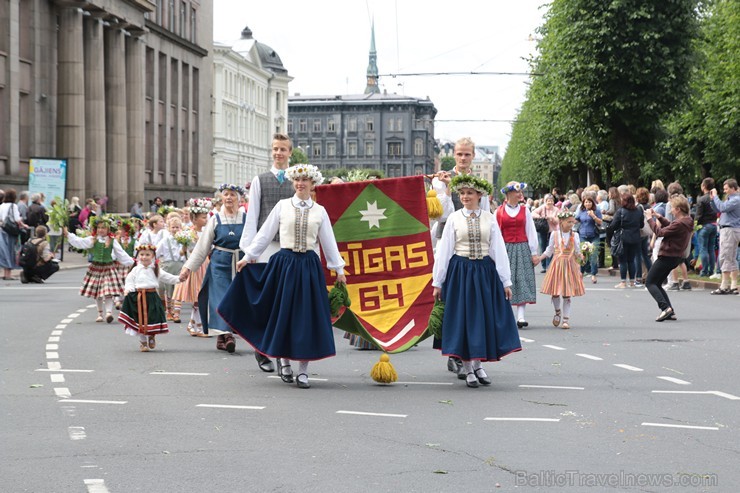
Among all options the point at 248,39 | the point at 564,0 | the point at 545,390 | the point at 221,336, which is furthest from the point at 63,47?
the point at 248,39

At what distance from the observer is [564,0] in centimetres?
3956

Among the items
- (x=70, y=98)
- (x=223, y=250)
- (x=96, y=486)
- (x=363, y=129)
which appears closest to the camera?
(x=96, y=486)

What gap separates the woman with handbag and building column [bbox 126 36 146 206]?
86.5 ft

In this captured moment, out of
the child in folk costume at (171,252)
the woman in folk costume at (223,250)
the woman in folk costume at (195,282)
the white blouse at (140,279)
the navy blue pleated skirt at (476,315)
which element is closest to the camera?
the navy blue pleated skirt at (476,315)

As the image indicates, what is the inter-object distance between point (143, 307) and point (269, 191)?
10.4 ft

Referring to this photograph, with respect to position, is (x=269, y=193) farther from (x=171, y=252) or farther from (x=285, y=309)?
(x=171, y=252)

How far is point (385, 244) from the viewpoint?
12094 mm

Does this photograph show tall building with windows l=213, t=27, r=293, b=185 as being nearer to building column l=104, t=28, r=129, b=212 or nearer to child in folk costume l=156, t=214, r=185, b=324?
building column l=104, t=28, r=129, b=212

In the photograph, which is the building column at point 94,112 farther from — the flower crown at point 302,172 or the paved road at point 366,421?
the flower crown at point 302,172

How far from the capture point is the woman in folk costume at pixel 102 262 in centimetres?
1791

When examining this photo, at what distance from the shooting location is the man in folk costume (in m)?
11.6

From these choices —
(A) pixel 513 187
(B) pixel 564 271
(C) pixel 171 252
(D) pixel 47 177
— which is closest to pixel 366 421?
(A) pixel 513 187

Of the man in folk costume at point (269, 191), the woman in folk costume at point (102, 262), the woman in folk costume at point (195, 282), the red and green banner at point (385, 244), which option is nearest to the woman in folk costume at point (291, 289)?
the man in folk costume at point (269, 191)

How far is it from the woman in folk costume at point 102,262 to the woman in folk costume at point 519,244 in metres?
5.64
